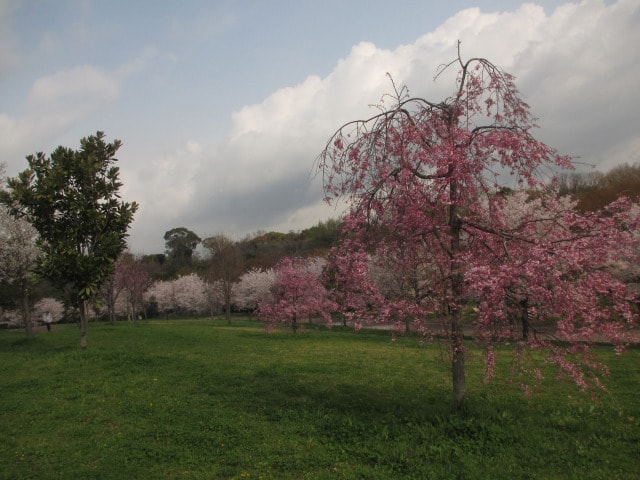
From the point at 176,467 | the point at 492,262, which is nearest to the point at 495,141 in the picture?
the point at 492,262

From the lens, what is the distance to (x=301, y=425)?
793 centimetres

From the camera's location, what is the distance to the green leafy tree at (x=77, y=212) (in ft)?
50.8

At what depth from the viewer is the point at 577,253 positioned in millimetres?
6090

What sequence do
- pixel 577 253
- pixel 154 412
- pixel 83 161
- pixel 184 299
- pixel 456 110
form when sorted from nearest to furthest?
pixel 577 253 → pixel 456 110 → pixel 154 412 → pixel 83 161 → pixel 184 299

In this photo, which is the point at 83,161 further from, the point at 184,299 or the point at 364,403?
the point at 184,299

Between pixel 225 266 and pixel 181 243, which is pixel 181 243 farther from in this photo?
pixel 225 266

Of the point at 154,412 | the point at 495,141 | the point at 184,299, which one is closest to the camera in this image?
the point at 495,141

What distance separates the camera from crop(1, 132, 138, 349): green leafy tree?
50.8 feet

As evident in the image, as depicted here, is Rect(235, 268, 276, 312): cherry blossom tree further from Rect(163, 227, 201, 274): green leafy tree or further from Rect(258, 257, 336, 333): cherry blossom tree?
Rect(163, 227, 201, 274): green leafy tree

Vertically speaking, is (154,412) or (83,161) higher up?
(83,161)

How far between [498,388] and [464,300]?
4.20m

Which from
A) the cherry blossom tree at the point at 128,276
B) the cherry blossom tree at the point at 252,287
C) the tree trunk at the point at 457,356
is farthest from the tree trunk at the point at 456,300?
the cherry blossom tree at the point at 252,287

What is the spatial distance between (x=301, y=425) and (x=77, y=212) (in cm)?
1301

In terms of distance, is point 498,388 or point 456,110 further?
point 498,388
